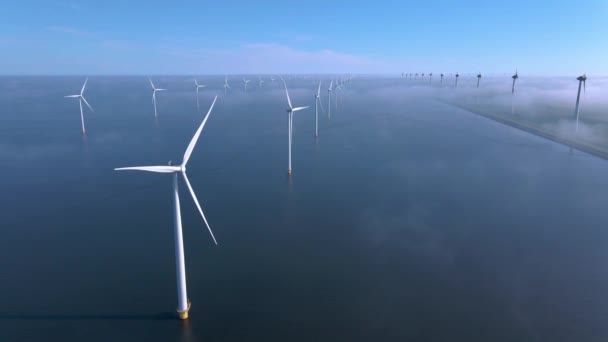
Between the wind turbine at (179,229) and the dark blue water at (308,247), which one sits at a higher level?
the wind turbine at (179,229)

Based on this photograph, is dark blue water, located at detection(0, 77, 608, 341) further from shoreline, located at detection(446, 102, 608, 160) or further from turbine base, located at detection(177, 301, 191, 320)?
shoreline, located at detection(446, 102, 608, 160)

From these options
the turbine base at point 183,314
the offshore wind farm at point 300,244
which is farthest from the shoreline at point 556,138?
the turbine base at point 183,314

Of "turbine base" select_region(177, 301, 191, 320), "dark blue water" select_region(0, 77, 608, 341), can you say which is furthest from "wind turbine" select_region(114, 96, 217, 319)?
"dark blue water" select_region(0, 77, 608, 341)

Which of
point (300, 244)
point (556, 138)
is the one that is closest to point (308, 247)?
point (300, 244)

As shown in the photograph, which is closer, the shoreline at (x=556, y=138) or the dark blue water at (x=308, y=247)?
the dark blue water at (x=308, y=247)

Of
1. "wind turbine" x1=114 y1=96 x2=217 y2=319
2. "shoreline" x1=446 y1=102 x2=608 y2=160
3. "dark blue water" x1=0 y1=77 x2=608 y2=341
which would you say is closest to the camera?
"wind turbine" x1=114 y1=96 x2=217 y2=319

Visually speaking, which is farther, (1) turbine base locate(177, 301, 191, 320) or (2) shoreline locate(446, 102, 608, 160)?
(2) shoreline locate(446, 102, 608, 160)

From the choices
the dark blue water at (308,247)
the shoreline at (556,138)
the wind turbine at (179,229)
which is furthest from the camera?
the shoreline at (556,138)

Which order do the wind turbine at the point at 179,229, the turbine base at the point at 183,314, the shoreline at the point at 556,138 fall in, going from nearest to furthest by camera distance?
the wind turbine at the point at 179,229
the turbine base at the point at 183,314
the shoreline at the point at 556,138

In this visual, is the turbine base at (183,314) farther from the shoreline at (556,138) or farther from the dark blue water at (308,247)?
the shoreline at (556,138)

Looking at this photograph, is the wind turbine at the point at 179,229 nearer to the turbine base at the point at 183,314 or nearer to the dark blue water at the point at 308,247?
the turbine base at the point at 183,314

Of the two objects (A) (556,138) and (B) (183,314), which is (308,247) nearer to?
(B) (183,314)
